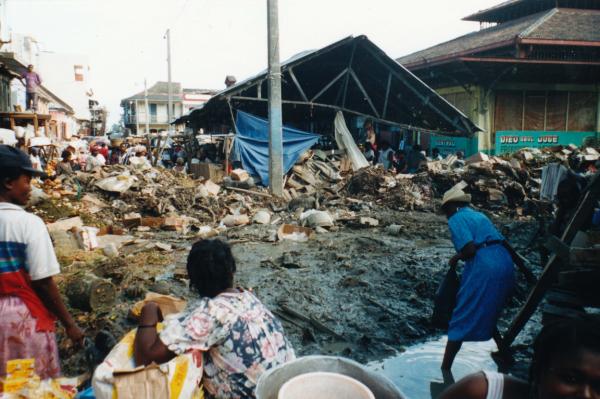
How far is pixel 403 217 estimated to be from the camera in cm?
976

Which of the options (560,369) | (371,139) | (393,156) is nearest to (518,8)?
(371,139)

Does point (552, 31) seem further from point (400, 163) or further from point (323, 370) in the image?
point (323, 370)

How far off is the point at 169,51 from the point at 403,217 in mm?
25955

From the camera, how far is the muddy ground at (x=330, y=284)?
176 inches

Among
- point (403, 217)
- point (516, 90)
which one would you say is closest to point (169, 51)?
point (516, 90)

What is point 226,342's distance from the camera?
1.87 metres

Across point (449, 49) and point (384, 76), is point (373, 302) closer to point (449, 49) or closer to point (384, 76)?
point (384, 76)

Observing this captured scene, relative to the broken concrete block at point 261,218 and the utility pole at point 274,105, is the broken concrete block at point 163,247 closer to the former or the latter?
the broken concrete block at point 261,218

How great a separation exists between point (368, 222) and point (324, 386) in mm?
7470

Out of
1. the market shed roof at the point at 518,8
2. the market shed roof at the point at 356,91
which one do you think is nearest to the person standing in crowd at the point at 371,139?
the market shed roof at the point at 356,91

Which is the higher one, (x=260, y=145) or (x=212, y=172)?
(x=260, y=145)

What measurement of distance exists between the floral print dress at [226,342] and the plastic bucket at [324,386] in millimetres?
344

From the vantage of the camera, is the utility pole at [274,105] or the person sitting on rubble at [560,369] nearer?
the person sitting on rubble at [560,369]

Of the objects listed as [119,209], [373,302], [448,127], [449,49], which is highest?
[449,49]
